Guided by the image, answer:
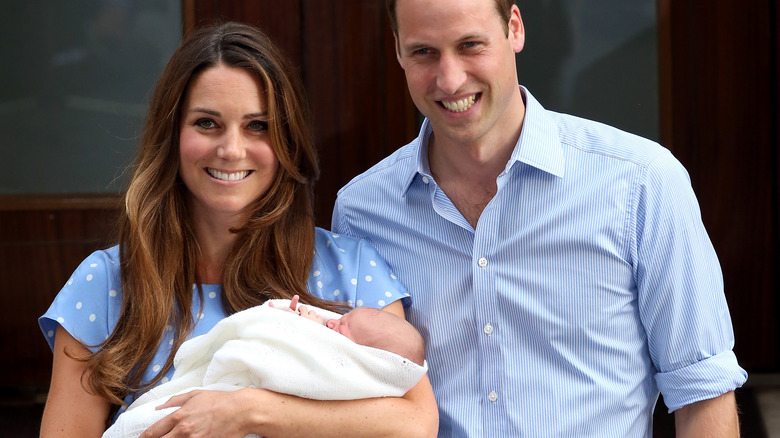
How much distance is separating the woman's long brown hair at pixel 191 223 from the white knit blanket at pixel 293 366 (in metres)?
0.17

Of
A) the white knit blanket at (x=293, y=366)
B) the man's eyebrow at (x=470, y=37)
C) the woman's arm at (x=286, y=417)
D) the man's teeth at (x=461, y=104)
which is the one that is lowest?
the woman's arm at (x=286, y=417)

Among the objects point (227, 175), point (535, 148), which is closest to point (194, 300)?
point (227, 175)

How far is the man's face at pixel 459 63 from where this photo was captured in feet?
6.74

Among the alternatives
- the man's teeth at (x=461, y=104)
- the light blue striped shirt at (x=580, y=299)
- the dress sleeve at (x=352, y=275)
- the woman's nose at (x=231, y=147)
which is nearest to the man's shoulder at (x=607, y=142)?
the light blue striped shirt at (x=580, y=299)

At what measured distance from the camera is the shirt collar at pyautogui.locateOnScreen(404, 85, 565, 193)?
2.09m

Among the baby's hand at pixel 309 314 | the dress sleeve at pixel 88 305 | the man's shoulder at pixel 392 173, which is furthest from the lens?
the man's shoulder at pixel 392 173

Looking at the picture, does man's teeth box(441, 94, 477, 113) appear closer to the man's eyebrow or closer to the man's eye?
the man's eyebrow

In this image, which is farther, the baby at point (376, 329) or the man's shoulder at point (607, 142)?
the man's shoulder at point (607, 142)

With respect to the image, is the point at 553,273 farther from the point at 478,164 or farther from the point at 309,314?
the point at 309,314

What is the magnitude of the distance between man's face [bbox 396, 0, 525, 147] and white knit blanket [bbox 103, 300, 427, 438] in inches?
20.8

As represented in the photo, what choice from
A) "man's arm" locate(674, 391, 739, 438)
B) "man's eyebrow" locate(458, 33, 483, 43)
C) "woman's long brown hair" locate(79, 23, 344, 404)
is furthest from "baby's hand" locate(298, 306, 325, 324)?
"man's arm" locate(674, 391, 739, 438)

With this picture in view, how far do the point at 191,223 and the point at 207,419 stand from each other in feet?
1.89

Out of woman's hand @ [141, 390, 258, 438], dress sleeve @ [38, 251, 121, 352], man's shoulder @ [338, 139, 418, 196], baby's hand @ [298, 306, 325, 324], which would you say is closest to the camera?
woman's hand @ [141, 390, 258, 438]

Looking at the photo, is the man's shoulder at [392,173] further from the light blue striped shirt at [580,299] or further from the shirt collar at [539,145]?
the shirt collar at [539,145]
